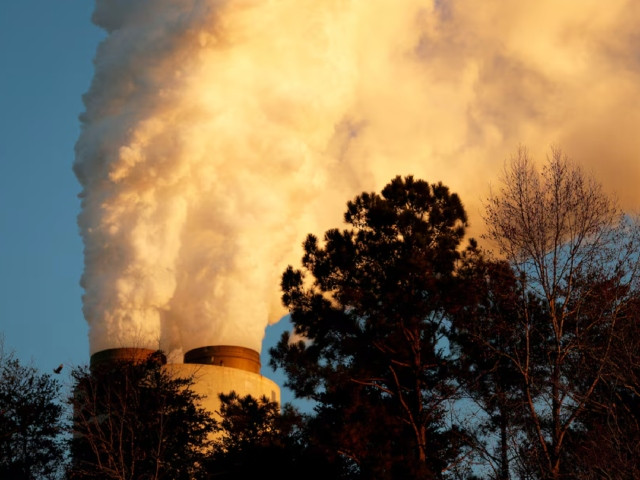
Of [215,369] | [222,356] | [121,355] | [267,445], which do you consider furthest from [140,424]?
[222,356]

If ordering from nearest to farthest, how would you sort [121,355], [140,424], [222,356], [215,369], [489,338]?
[489,338]
[140,424]
[215,369]
[121,355]
[222,356]

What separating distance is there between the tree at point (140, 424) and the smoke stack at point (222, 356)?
6.16 metres

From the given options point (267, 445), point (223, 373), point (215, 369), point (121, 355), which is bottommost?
point (267, 445)

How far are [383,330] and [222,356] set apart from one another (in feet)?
64.0

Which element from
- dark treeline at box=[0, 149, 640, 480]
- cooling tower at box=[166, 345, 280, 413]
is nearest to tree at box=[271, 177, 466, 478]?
dark treeline at box=[0, 149, 640, 480]

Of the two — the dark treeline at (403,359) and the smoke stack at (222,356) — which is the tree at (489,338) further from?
the smoke stack at (222,356)

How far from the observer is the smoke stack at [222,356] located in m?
42.7

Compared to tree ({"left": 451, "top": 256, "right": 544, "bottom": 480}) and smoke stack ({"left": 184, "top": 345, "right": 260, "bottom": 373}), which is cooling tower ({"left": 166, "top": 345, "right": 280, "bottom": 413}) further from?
tree ({"left": 451, "top": 256, "right": 544, "bottom": 480})

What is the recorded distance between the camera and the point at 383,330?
974 inches

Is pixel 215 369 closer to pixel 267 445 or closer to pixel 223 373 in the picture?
pixel 223 373

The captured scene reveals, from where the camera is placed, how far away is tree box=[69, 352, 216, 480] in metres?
30.1

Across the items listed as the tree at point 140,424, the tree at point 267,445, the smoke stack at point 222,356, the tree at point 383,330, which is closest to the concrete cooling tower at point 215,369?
the smoke stack at point 222,356

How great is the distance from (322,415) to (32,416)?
1654 centimetres

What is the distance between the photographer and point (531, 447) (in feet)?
60.8
